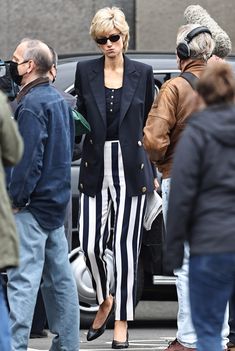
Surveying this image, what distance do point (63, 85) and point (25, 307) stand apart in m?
2.62

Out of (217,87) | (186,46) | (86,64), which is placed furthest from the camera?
(86,64)

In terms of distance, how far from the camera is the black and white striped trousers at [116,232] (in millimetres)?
9656

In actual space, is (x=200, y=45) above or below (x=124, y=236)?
above

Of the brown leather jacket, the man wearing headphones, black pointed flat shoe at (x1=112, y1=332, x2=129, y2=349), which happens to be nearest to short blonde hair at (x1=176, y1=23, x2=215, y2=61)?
the man wearing headphones

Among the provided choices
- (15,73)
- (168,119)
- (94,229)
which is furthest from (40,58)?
(94,229)

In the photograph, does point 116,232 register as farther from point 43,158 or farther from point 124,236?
point 43,158

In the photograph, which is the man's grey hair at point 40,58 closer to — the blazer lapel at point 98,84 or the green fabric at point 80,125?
the green fabric at point 80,125

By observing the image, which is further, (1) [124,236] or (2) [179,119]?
(1) [124,236]

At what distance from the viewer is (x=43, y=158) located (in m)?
8.16

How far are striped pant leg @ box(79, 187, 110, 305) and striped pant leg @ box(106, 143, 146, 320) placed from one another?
0.24ft

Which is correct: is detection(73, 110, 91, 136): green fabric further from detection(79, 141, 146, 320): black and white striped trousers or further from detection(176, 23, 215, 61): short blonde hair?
detection(176, 23, 215, 61): short blonde hair

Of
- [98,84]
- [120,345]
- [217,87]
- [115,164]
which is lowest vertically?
[120,345]

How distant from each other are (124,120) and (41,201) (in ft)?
5.22

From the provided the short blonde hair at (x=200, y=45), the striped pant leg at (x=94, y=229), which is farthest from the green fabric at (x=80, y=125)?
the short blonde hair at (x=200, y=45)
